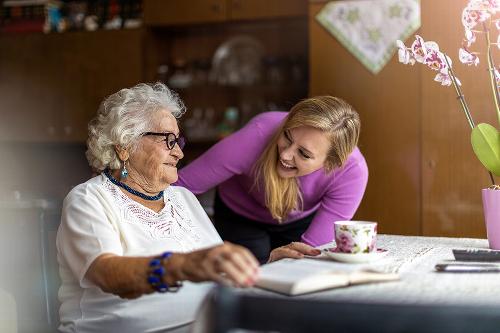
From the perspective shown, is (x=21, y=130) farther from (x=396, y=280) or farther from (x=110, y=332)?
(x=396, y=280)

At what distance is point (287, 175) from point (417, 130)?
1776mm

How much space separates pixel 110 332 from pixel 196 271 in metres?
0.50

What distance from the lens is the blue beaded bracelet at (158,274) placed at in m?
1.23

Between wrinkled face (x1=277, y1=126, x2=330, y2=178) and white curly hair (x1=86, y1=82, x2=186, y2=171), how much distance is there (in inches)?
17.2

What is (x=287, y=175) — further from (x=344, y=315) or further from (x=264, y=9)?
(x=264, y=9)

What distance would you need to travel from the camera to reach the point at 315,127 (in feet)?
6.93

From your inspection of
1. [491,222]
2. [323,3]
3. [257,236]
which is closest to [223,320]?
[491,222]

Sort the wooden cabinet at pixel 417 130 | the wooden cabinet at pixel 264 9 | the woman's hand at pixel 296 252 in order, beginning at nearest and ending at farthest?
1. the woman's hand at pixel 296 252
2. the wooden cabinet at pixel 417 130
3. the wooden cabinet at pixel 264 9

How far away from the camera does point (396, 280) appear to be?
132 centimetres

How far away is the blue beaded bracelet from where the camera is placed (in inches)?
48.5

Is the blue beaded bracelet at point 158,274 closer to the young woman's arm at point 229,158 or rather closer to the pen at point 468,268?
the pen at point 468,268

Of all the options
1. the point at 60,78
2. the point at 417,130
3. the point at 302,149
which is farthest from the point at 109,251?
the point at 60,78

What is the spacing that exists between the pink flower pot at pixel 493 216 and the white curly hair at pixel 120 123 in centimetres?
85

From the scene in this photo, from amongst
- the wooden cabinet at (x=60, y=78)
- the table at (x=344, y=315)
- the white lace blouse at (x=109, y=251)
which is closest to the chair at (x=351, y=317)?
the table at (x=344, y=315)
